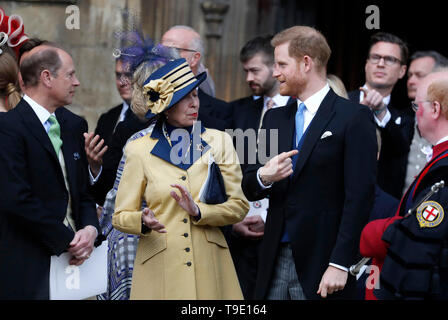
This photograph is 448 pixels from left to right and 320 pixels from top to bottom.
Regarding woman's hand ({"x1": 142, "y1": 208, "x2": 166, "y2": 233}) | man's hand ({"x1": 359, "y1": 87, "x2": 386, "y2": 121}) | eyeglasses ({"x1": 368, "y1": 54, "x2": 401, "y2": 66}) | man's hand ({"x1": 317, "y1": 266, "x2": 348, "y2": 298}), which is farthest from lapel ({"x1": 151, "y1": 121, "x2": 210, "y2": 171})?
eyeglasses ({"x1": 368, "y1": 54, "x2": 401, "y2": 66})

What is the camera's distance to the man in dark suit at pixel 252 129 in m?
5.81

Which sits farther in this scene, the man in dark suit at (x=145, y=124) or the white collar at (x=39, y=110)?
the man in dark suit at (x=145, y=124)

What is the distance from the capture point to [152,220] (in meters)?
4.50

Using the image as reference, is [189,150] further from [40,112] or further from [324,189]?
[40,112]

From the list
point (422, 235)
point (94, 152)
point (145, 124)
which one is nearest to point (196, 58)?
point (145, 124)

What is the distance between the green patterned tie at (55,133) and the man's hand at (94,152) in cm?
40

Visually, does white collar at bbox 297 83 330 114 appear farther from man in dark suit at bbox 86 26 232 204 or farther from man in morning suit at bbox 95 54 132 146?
man in morning suit at bbox 95 54 132 146

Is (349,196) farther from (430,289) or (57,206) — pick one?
(57,206)

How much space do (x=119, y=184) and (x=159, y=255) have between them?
0.48 meters

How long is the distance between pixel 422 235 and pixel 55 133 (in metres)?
2.21

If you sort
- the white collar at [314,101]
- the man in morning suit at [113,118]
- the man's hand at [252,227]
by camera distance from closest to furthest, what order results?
the white collar at [314,101] < the man's hand at [252,227] < the man in morning suit at [113,118]

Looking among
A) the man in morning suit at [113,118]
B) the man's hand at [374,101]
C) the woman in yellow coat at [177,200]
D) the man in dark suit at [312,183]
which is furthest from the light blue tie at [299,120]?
the man in morning suit at [113,118]

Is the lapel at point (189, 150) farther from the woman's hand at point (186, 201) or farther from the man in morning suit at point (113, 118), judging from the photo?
the man in morning suit at point (113, 118)
